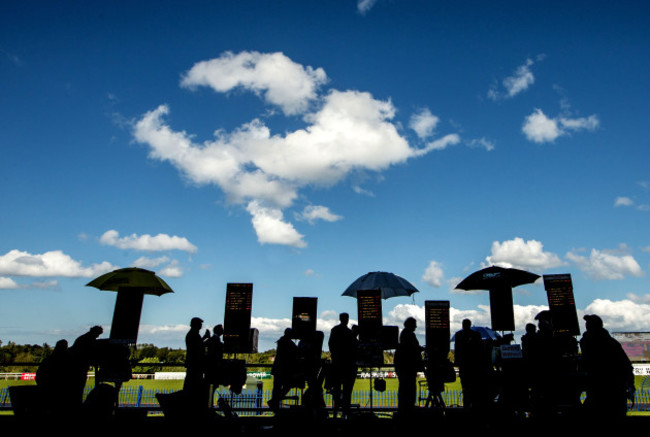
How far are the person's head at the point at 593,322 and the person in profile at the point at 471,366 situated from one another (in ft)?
7.66

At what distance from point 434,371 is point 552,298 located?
3.50 metres

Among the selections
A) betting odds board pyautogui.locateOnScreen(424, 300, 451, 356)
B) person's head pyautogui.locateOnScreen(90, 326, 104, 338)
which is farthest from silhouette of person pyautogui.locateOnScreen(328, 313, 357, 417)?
person's head pyautogui.locateOnScreen(90, 326, 104, 338)

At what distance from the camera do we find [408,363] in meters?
8.86

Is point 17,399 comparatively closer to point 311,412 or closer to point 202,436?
point 202,436

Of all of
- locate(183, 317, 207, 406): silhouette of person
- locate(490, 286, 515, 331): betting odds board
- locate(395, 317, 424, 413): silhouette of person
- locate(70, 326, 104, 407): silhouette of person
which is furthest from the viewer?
locate(490, 286, 515, 331): betting odds board

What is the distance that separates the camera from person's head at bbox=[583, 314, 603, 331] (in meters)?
7.08

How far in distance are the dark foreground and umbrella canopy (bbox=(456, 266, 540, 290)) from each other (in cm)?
517

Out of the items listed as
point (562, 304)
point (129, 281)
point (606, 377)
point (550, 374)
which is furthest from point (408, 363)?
point (129, 281)

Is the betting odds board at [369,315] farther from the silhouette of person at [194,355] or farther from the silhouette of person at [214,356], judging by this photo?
the silhouette of person at [194,355]

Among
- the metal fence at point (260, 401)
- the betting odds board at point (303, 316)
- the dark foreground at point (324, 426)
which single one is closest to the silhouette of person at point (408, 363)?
the metal fence at point (260, 401)

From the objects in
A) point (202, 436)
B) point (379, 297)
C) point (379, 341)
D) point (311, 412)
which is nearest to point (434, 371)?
point (379, 341)

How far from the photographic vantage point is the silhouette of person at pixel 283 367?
31.5 ft

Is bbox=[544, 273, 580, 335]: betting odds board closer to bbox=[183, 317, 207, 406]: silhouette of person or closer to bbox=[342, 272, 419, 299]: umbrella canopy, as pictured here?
bbox=[342, 272, 419, 299]: umbrella canopy

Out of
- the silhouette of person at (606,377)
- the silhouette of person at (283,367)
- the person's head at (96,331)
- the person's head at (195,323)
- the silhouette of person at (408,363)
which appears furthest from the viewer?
the silhouette of person at (283,367)
